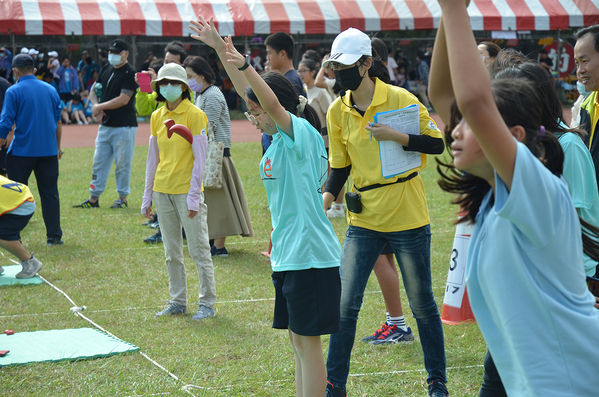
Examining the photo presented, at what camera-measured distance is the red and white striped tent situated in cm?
2036

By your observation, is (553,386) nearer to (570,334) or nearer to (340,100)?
(570,334)

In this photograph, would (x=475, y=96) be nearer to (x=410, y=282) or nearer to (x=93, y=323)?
(x=410, y=282)

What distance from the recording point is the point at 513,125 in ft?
5.92

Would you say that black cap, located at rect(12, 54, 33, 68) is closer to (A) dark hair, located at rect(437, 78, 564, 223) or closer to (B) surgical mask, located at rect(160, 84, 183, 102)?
(B) surgical mask, located at rect(160, 84, 183, 102)

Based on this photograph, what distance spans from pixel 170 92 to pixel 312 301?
3.00 metres

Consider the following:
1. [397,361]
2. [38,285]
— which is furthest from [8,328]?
[397,361]

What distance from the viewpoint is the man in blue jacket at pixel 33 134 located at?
7.98 meters

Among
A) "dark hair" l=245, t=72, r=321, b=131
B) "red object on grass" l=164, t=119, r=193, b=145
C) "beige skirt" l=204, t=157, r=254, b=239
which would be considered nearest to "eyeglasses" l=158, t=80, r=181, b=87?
"red object on grass" l=164, t=119, r=193, b=145

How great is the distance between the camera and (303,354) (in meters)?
3.19

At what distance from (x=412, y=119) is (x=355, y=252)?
0.87 metres

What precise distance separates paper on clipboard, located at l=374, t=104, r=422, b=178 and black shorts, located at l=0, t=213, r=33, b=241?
167 inches

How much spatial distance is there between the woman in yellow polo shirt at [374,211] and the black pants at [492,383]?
49.2 inches

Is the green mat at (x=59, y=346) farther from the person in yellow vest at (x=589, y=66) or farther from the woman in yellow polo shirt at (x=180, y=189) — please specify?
the person in yellow vest at (x=589, y=66)

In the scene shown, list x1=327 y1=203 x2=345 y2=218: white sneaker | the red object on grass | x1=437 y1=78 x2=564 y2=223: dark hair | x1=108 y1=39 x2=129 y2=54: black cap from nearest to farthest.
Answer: x1=437 y1=78 x2=564 y2=223: dark hair → the red object on grass → x1=327 y1=203 x2=345 y2=218: white sneaker → x1=108 y1=39 x2=129 y2=54: black cap
